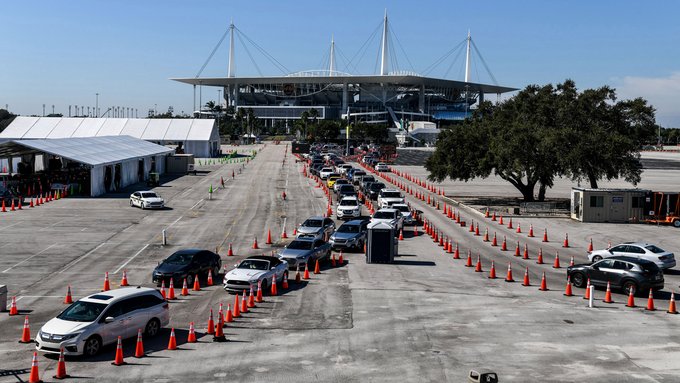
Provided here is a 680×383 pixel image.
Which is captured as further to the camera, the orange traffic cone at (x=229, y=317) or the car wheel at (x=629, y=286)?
the car wheel at (x=629, y=286)

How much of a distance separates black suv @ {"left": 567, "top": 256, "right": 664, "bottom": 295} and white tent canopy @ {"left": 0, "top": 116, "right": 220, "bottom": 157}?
99526 mm

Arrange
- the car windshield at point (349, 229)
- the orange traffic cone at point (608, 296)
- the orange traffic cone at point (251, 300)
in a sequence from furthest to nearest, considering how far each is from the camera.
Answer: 1. the car windshield at point (349, 229)
2. the orange traffic cone at point (608, 296)
3. the orange traffic cone at point (251, 300)

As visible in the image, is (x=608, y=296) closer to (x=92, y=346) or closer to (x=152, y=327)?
(x=152, y=327)

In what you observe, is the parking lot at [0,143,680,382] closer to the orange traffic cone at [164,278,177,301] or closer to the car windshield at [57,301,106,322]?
the orange traffic cone at [164,278,177,301]

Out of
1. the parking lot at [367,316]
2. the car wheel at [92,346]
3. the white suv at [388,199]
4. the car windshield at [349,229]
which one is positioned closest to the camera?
the parking lot at [367,316]

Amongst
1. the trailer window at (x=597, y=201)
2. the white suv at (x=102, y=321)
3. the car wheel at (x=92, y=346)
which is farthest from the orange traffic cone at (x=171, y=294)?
the trailer window at (x=597, y=201)

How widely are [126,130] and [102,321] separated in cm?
10587

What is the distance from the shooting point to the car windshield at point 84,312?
61.4 feet

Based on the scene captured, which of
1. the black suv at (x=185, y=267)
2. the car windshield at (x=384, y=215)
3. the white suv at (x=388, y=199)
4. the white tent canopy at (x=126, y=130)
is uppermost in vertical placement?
the white tent canopy at (x=126, y=130)

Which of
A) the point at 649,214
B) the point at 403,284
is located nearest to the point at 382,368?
the point at 403,284

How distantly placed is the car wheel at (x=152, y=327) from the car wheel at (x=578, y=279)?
1606cm

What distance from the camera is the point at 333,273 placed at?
30938 mm

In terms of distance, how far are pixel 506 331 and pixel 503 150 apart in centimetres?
3533

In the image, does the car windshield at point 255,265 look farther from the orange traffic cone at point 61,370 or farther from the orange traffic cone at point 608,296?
the orange traffic cone at point 608,296
